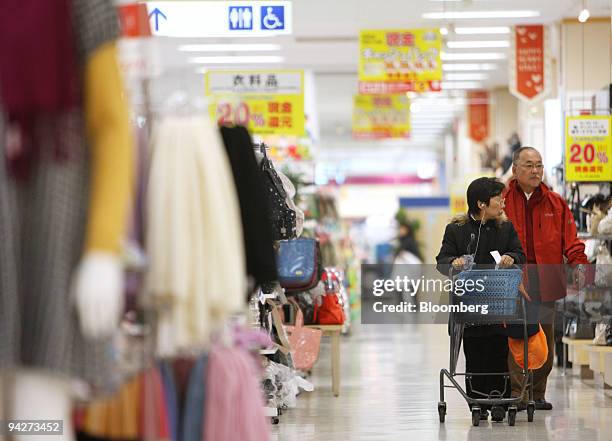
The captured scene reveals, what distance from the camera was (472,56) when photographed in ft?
57.6

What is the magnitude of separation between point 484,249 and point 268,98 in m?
6.36

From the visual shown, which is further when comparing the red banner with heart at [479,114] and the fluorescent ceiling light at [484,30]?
the red banner with heart at [479,114]

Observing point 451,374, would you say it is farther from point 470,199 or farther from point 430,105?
point 430,105

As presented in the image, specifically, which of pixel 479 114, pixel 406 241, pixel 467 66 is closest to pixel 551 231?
pixel 467 66

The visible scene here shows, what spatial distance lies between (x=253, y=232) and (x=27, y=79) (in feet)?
4.15

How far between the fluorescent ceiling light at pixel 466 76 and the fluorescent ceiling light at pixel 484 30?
4057 mm

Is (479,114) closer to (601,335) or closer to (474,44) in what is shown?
(474,44)

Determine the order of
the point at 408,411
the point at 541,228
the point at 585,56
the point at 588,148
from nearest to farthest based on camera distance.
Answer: the point at 541,228, the point at 408,411, the point at 588,148, the point at 585,56

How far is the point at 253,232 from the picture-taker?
11.9 feet

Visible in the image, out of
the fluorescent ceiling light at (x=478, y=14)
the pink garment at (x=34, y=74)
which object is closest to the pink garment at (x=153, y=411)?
the pink garment at (x=34, y=74)

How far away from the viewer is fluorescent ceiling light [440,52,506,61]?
1727cm

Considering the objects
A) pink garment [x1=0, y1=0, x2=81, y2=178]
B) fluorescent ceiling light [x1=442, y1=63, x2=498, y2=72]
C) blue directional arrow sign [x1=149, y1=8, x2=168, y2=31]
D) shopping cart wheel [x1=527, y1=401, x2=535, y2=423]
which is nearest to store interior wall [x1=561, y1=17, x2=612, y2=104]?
fluorescent ceiling light [x1=442, y1=63, x2=498, y2=72]

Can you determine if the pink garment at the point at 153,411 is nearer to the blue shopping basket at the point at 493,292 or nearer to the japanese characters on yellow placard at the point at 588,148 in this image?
the blue shopping basket at the point at 493,292

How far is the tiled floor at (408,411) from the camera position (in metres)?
6.57
